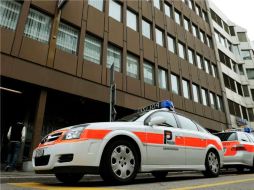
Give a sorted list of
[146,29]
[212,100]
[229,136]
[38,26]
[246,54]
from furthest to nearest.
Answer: [246,54], [212,100], [146,29], [38,26], [229,136]

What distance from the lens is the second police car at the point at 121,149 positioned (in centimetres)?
433

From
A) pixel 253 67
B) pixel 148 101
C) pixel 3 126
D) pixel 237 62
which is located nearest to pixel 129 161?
pixel 3 126

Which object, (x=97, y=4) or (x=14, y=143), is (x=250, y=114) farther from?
(x=14, y=143)

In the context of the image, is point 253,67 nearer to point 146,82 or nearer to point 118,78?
point 146,82

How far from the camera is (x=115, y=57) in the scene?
49.2ft

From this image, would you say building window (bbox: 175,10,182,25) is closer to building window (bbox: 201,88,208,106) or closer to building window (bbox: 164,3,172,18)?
building window (bbox: 164,3,172,18)

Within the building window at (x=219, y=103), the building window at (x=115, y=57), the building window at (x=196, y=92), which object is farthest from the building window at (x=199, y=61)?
the building window at (x=115, y=57)

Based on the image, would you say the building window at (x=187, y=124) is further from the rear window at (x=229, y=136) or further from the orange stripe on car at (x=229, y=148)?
the rear window at (x=229, y=136)

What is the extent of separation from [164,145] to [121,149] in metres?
1.15

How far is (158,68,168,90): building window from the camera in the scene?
17.8m

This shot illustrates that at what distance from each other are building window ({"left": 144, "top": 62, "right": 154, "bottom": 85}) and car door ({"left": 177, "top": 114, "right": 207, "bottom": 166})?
999 centimetres

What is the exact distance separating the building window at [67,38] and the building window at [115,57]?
2.14 m

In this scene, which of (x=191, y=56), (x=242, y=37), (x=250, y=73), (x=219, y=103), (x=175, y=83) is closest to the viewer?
(x=175, y=83)

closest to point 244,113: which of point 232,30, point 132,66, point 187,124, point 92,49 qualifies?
point 232,30
